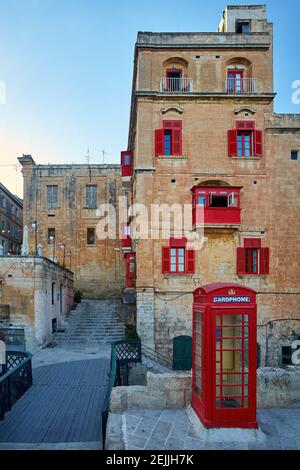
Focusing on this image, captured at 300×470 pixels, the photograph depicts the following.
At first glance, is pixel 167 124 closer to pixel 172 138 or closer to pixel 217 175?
pixel 172 138

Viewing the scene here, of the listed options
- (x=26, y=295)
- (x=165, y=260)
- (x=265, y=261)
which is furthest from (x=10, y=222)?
(x=265, y=261)

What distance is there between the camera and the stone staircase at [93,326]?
2045cm

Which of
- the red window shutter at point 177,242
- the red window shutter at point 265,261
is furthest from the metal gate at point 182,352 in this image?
the red window shutter at point 265,261

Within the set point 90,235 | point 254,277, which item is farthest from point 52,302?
point 90,235

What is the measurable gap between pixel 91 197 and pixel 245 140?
62.7 feet

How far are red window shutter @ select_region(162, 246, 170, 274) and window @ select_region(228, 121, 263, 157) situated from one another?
6068 mm

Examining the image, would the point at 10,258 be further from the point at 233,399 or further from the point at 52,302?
the point at 233,399

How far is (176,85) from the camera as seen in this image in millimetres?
20594

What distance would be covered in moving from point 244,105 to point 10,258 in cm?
1451

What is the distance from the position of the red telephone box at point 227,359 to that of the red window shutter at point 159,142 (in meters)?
13.7

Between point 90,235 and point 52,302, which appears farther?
point 90,235

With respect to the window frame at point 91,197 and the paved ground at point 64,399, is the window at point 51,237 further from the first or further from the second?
the paved ground at point 64,399
